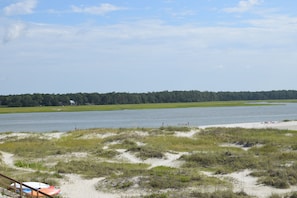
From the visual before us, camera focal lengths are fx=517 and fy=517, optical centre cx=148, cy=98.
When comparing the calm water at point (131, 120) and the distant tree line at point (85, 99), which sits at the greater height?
the distant tree line at point (85, 99)

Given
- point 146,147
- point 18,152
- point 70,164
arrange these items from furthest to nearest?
point 18,152, point 146,147, point 70,164

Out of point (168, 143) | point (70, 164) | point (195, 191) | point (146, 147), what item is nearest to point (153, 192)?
point (195, 191)

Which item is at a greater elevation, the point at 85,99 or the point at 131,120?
the point at 85,99

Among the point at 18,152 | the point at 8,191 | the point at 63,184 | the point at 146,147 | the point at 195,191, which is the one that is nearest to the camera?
the point at 8,191

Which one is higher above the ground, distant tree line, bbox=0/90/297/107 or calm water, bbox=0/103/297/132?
distant tree line, bbox=0/90/297/107

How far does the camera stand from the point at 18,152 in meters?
39.6

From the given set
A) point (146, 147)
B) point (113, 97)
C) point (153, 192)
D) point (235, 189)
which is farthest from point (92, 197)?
point (113, 97)

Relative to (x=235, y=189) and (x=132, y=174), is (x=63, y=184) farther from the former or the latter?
(x=235, y=189)

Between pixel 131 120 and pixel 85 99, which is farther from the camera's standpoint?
pixel 85 99

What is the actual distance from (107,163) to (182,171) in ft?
21.4

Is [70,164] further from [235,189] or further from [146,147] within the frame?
[235,189]

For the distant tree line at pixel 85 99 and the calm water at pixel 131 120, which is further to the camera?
the distant tree line at pixel 85 99

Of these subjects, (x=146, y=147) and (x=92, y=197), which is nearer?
(x=92, y=197)

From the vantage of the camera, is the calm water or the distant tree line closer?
the calm water
